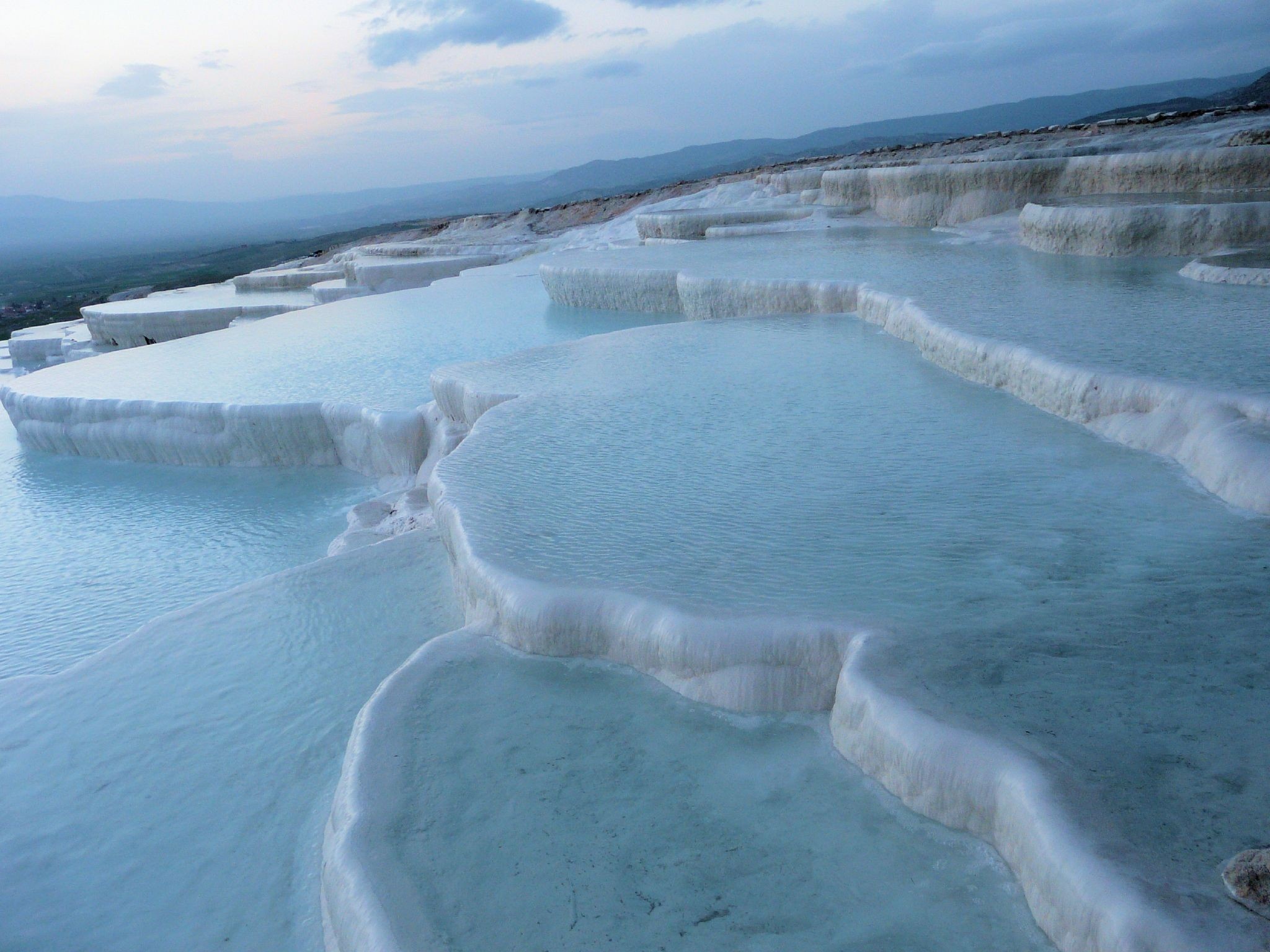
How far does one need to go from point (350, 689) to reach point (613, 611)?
39.0 inches

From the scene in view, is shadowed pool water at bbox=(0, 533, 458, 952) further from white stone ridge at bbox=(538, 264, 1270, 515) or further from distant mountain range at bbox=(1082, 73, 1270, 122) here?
distant mountain range at bbox=(1082, 73, 1270, 122)

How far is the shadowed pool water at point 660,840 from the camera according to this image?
5.33ft

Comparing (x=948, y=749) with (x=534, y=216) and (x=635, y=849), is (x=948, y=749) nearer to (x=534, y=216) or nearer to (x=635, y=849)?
(x=635, y=849)

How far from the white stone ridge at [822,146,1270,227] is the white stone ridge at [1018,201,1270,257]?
1281mm

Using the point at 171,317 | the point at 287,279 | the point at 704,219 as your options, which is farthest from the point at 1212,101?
the point at 171,317

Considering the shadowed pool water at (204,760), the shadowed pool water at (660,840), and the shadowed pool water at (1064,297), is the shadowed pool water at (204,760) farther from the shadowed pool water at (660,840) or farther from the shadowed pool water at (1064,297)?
the shadowed pool water at (1064,297)

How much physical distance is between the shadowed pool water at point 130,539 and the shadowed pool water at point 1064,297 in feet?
11.6

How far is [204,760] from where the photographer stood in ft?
8.91

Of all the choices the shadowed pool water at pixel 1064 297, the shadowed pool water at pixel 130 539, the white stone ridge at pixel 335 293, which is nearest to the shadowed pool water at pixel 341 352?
the shadowed pool water at pixel 130 539

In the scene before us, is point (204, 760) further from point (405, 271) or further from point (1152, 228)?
point (405, 271)

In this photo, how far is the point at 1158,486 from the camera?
9.71ft

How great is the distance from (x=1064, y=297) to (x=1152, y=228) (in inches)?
76.0

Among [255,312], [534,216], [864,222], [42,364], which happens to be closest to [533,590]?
[864,222]

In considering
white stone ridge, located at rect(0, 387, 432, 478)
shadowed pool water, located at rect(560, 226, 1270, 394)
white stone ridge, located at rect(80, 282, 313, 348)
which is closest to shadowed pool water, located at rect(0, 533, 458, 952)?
white stone ridge, located at rect(0, 387, 432, 478)
